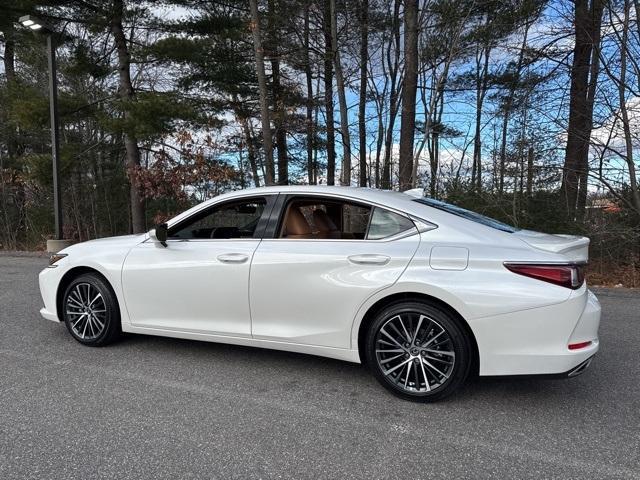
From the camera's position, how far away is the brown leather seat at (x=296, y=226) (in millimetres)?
4191

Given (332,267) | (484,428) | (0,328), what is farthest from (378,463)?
(0,328)

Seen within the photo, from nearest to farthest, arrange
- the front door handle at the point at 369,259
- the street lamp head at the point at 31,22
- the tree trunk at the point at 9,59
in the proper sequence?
the front door handle at the point at 369,259, the street lamp head at the point at 31,22, the tree trunk at the point at 9,59

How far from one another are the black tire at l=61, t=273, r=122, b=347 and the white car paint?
0.37 ft

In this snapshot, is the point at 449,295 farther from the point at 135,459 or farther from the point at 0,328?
the point at 0,328

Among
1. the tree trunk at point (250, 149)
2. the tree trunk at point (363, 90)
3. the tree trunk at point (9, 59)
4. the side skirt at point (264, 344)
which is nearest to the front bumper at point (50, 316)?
the side skirt at point (264, 344)

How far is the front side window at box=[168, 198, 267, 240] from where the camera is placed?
14.2ft

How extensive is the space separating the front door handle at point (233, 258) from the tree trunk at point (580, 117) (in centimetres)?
855

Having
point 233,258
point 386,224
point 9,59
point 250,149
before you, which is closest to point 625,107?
point 386,224

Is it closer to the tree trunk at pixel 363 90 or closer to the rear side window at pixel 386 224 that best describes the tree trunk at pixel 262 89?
the tree trunk at pixel 363 90

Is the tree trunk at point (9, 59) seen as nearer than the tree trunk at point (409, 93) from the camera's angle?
No

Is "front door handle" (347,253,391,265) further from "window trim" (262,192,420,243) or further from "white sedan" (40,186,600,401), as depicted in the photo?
"window trim" (262,192,420,243)

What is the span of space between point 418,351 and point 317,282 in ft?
2.93

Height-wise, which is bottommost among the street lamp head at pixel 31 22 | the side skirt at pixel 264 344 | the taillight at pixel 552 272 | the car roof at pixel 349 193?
the side skirt at pixel 264 344

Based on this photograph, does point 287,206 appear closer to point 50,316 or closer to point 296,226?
point 296,226
